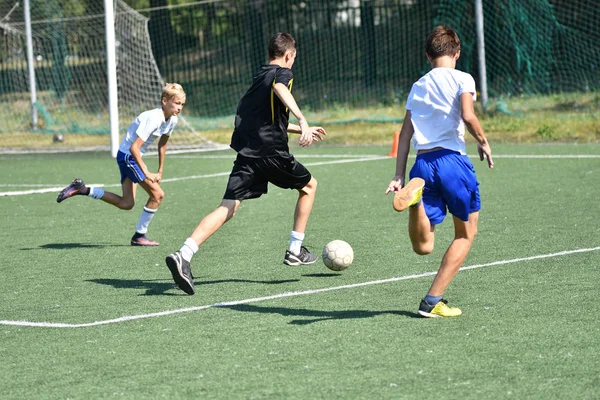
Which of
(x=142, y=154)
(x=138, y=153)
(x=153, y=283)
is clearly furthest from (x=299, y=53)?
(x=153, y=283)

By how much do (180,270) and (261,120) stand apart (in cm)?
142

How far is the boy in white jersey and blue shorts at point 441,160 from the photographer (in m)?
6.50

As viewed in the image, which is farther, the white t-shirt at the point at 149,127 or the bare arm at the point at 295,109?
the white t-shirt at the point at 149,127

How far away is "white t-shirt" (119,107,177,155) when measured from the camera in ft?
33.7

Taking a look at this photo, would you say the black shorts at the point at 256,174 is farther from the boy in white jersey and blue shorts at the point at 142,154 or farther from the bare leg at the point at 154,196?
the bare leg at the point at 154,196

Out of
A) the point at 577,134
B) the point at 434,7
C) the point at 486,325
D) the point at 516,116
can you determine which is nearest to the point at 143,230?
the point at 486,325

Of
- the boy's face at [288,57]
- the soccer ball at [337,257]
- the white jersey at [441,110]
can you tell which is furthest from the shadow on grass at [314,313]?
the boy's face at [288,57]

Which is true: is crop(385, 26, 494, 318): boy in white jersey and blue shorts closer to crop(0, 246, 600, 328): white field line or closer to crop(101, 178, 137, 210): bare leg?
crop(0, 246, 600, 328): white field line

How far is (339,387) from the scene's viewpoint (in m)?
5.12

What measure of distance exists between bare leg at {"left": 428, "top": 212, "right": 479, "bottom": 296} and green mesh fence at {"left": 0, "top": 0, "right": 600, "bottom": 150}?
55.4ft

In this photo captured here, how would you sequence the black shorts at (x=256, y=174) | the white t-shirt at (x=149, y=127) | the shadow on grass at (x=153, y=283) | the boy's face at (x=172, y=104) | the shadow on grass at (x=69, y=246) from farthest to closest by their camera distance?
the shadow on grass at (x=69, y=246) → the white t-shirt at (x=149, y=127) → the boy's face at (x=172, y=104) → the black shorts at (x=256, y=174) → the shadow on grass at (x=153, y=283)

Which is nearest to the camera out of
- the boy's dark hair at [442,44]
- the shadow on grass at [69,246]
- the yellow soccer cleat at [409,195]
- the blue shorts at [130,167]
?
the yellow soccer cleat at [409,195]

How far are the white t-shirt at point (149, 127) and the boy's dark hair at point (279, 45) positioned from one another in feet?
7.74

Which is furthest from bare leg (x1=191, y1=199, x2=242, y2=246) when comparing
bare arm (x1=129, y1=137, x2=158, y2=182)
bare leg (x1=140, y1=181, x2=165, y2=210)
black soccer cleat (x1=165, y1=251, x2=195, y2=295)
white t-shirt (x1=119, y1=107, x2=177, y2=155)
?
bare leg (x1=140, y1=181, x2=165, y2=210)
